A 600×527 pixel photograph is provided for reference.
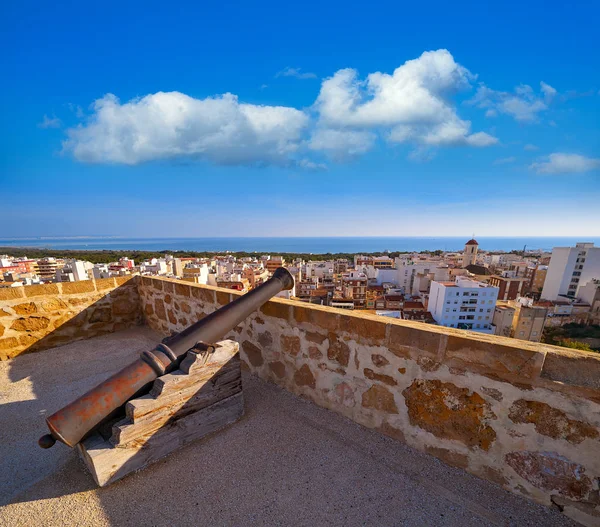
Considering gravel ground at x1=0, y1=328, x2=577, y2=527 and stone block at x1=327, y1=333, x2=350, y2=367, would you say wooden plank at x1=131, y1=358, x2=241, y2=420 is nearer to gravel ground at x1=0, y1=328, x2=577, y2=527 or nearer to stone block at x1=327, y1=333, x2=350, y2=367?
gravel ground at x1=0, y1=328, x2=577, y2=527

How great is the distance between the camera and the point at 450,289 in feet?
74.2

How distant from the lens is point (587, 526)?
1372 millimetres

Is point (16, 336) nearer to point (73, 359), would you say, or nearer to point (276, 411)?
point (73, 359)

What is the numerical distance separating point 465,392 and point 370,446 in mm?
757

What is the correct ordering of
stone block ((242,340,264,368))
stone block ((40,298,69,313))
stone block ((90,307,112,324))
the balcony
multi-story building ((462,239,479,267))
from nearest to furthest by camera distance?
the balcony
stone block ((242,340,264,368))
stone block ((40,298,69,313))
stone block ((90,307,112,324))
multi-story building ((462,239,479,267))

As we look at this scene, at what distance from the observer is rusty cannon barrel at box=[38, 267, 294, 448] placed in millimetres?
1479

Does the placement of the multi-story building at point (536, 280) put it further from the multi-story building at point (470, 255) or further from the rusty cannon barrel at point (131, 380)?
the rusty cannon barrel at point (131, 380)

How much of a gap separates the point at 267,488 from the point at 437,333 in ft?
4.45

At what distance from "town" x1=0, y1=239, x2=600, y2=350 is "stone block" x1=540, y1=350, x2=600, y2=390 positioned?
1428 cm

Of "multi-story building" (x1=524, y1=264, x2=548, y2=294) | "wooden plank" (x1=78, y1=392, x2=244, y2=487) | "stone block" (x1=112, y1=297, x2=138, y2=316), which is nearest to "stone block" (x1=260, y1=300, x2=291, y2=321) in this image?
"wooden plank" (x1=78, y1=392, x2=244, y2=487)

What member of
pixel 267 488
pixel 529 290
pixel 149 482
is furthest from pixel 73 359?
pixel 529 290

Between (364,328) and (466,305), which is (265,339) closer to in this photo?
(364,328)

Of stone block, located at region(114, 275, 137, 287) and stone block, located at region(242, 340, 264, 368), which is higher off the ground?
stone block, located at region(114, 275, 137, 287)

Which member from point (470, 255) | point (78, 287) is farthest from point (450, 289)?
point (470, 255)
